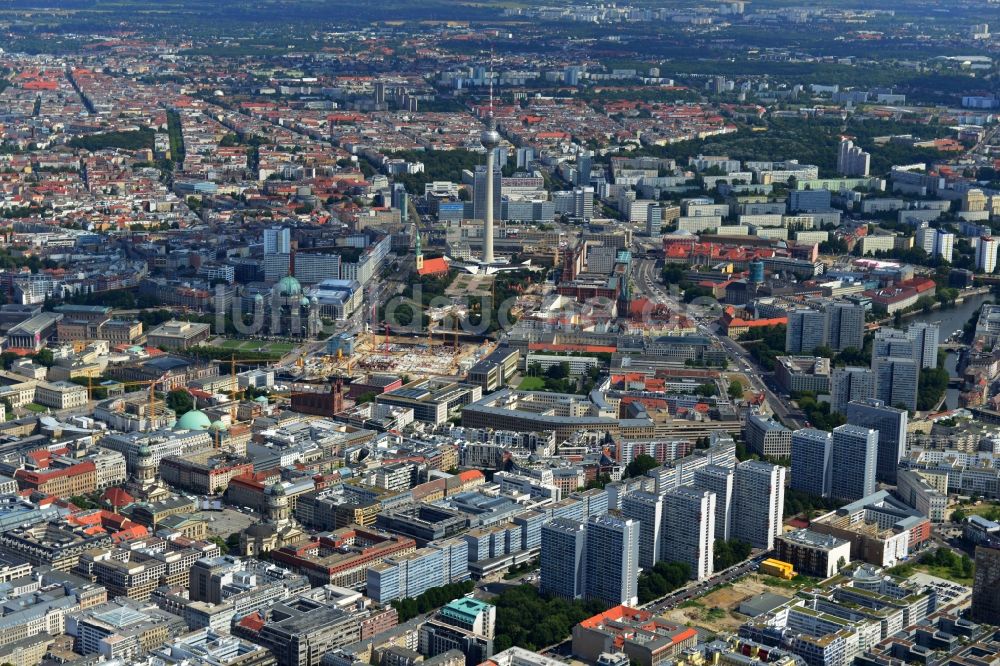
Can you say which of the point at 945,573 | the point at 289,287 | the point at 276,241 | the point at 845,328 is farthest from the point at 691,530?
the point at 276,241

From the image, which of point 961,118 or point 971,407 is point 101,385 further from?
point 961,118

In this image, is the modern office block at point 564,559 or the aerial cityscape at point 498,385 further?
the modern office block at point 564,559

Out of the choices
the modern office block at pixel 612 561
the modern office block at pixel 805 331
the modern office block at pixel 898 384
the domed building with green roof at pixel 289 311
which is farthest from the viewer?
the domed building with green roof at pixel 289 311

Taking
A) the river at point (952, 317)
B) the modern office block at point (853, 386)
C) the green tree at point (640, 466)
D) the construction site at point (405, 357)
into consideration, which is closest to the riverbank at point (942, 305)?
the river at point (952, 317)

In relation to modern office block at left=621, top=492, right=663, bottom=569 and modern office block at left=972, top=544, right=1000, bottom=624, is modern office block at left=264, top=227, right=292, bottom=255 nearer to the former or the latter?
modern office block at left=621, top=492, right=663, bottom=569

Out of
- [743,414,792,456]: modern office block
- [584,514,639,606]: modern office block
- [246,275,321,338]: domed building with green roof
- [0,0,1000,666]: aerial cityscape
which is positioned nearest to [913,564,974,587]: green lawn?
[0,0,1000,666]: aerial cityscape

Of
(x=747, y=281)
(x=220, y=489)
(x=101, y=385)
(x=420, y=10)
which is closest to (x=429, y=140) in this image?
(x=747, y=281)

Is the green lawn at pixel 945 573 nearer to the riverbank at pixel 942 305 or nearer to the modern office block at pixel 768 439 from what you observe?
the modern office block at pixel 768 439
